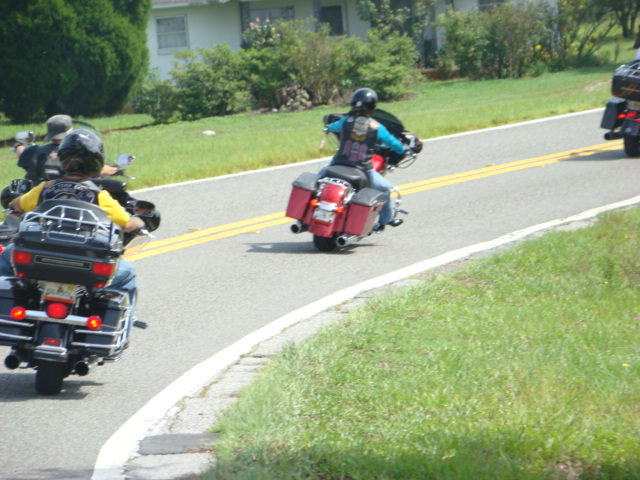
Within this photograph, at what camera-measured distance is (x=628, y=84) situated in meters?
14.9

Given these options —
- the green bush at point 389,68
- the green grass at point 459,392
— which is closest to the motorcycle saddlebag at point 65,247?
the green grass at point 459,392

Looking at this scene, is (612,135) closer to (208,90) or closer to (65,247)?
(65,247)

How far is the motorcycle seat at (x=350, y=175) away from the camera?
10.7 meters

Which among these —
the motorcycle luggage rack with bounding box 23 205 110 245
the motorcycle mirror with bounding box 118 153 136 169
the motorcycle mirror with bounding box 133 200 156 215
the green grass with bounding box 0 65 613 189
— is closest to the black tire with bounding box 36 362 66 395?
the motorcycle luggage rack with bounding box 23 205 110 245

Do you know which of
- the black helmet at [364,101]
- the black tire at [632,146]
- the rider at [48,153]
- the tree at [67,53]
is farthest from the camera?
the tree at [67,53]

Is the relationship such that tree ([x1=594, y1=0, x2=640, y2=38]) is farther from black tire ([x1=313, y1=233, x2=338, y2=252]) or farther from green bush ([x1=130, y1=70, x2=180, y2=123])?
black tire ([x1=313, y1=233, x2=338, y2=252])

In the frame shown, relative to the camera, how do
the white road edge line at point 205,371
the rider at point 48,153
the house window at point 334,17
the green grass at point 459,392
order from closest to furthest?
the green grass at point 459,392 → the white road edge line at point 205,371 → the rider at point 48,153 → the house window at point 334,17

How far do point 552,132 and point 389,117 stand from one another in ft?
26.5

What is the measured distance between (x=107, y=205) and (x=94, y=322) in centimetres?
75

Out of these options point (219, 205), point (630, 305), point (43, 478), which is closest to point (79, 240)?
point (43, 478)

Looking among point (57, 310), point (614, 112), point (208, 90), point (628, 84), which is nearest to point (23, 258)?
point (57, 310)

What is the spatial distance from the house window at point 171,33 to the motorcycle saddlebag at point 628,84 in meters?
25.6

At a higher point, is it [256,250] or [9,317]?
[9,317]

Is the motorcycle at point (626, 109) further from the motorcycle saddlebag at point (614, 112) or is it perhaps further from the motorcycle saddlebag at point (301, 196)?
the motorcycle saddlebag at point (301, 196)
